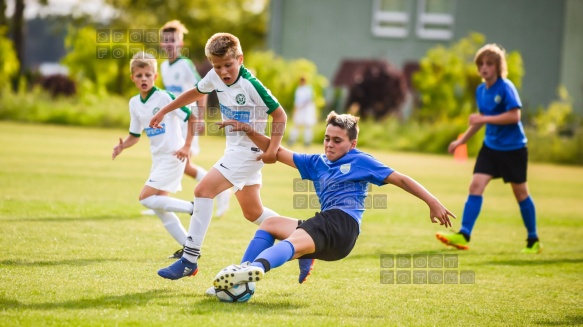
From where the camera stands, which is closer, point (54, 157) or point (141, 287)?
point (141, 287)

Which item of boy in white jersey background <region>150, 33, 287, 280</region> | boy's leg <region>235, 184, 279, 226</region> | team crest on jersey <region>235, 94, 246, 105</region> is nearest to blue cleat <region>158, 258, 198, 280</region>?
boy in white jersey background <region>150, 33, 287, 280</region>

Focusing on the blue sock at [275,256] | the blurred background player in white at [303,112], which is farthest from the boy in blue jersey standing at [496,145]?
the blurred background player in white at [303,112]

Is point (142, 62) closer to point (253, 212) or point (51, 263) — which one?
point (253, 212)

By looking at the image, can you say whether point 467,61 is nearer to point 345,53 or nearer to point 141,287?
point 345,53

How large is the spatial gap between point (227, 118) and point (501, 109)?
138 inches

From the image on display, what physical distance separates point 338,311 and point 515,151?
3.96 meters

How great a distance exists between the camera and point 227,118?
630 cm

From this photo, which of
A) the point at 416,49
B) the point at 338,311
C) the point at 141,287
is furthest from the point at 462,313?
the point at 416,49

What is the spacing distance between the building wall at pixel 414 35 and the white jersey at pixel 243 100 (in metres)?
37.0

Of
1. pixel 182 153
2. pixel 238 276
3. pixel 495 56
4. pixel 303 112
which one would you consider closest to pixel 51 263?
pixel 182 153

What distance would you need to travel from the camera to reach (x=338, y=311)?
536 cm

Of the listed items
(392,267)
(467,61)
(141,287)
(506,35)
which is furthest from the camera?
(506,35)

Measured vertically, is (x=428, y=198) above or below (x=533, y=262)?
above

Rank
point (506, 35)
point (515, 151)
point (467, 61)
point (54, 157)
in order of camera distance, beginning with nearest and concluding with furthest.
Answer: point (515, 151)
point (54, 157)
point (467, 61)
point (506, 35)
